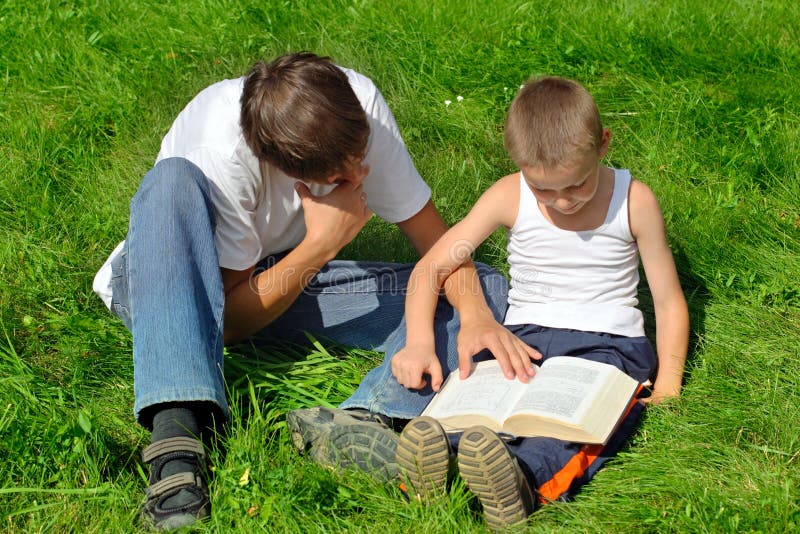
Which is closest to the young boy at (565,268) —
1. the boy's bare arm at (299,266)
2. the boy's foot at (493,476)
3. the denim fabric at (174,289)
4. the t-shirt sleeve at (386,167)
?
the boy's foot at (493,476)

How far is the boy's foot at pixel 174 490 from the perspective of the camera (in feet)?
8.36

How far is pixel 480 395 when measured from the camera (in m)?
2.83

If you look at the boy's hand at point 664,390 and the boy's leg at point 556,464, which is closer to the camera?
the boy's leg at point 556,464

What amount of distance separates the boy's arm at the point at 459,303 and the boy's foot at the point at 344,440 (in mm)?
290

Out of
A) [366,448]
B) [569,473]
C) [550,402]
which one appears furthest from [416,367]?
[569,473]

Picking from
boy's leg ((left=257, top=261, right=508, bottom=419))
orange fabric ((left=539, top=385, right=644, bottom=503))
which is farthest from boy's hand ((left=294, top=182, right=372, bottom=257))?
orange fabric ((left=539, top=385, right=644, bottom=503))

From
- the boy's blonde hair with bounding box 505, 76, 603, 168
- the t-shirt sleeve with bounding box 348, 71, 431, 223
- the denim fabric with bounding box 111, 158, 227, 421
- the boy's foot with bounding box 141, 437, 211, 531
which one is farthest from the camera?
the t-shirt sleeve with bounding box 348, 71, 431, 223

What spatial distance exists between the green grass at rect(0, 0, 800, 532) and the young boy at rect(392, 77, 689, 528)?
0.16m

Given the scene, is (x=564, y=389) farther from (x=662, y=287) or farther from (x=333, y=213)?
(x=333, y=213)

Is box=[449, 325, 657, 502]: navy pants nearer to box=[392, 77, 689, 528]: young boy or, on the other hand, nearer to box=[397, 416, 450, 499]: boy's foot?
box=[392, 77, 689, 528]: young boy

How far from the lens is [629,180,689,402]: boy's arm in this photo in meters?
3.08

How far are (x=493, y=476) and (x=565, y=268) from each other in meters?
1.06

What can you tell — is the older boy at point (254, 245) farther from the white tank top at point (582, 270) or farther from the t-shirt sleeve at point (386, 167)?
the white tank top at point (582, 270)

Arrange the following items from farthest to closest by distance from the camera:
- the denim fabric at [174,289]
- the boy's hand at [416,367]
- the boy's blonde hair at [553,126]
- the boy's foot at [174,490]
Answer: the boy's hand at [416,367]
the boy's blonde hair at [553,126]
the denim fabric at [174,289]
the boy's foot at [174,490]
